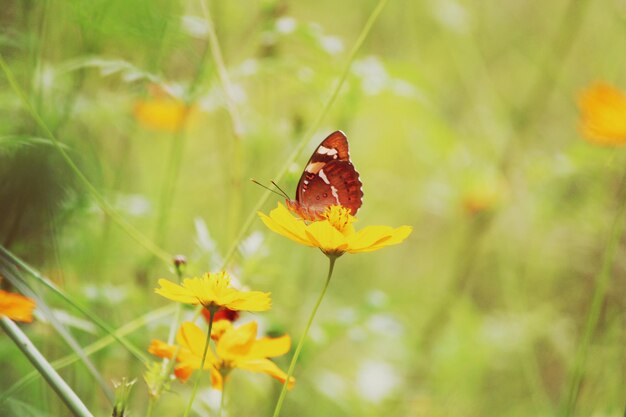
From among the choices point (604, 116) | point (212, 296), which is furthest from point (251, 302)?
point (604, 116)

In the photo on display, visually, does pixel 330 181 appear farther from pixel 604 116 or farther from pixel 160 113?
pixel 160 113

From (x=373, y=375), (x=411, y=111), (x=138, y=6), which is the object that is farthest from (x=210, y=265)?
(x=411, y=111)

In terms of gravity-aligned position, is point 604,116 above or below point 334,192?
above

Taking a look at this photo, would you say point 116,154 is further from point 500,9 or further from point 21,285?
point 500,9

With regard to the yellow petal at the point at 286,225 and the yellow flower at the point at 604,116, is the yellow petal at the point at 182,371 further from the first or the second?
the yellow flower at the point at 604,116

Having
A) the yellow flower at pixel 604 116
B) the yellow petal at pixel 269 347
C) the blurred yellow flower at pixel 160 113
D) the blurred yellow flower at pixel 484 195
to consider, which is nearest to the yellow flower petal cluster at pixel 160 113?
the blurred yellow flower at pixel 160 113
